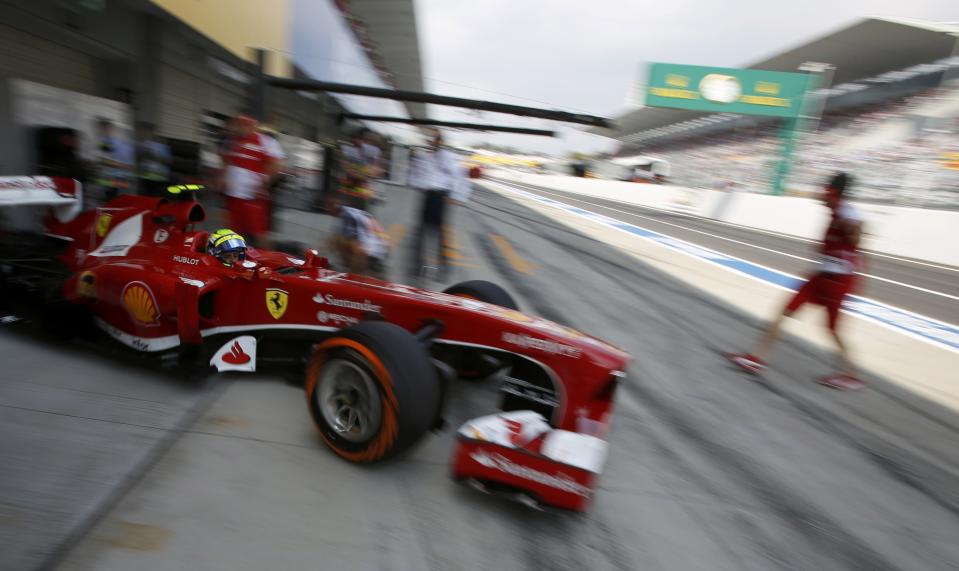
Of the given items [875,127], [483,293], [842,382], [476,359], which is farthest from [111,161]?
[875,127]

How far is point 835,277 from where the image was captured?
412 centimetres

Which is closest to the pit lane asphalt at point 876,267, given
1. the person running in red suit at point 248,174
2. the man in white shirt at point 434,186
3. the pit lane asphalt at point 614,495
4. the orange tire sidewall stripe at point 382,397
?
the pit lane asphalt at point 614,495

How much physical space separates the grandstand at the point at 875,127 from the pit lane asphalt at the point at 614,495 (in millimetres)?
14072

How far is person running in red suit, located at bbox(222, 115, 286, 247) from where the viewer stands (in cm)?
482

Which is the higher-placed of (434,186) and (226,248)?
(434,186)

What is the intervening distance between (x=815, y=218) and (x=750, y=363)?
46.9ft

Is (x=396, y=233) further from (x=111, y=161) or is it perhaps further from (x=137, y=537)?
(x=137, y=537)

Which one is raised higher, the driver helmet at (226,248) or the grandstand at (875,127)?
the grandstand at (875,127)

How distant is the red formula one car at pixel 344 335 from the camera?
222cm

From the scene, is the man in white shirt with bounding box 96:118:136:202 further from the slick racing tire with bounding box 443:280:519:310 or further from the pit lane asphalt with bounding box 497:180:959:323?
the pit lane asphalt with bounding box 497:180:959:323

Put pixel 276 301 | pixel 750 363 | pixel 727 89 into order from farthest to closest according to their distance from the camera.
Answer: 1. pixel 727 89
2. pixel 750 363
3. pixel 276 301

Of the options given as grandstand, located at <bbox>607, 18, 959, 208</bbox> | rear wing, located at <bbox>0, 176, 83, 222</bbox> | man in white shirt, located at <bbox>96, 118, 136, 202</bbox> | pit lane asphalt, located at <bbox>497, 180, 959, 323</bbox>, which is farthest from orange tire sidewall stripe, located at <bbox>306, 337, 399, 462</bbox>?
grandstand, located at <bbox>607, 18, 959, 208</bbox>

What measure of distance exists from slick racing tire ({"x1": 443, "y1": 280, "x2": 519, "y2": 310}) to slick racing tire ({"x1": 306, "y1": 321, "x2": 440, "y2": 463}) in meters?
1.08

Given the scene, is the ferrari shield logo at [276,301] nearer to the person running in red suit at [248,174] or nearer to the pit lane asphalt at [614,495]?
the pit lane asphalt at [614,495]
